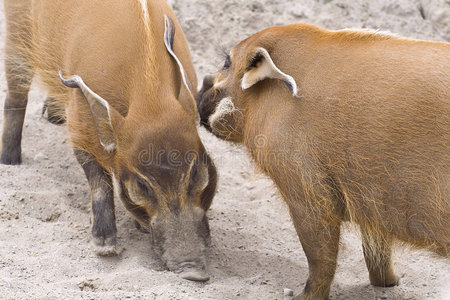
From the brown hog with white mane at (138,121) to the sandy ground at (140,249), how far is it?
231 millimetres

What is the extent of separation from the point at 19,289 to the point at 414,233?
222cm

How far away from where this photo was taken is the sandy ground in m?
4.23

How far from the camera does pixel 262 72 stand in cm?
426

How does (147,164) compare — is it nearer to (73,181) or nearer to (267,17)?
Answer: (73,181)

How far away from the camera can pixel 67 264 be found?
14.8 feet

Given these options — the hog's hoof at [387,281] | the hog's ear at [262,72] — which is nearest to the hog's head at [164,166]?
the hog's ear at [262,72]

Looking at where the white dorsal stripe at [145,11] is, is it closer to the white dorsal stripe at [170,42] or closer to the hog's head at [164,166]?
the white dorsal stripe at [170,42]

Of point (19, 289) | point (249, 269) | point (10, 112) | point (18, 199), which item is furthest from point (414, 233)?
point (10, 112)

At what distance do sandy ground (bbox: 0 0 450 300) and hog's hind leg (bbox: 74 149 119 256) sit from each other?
11 cm

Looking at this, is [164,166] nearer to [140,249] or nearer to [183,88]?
[183,88]

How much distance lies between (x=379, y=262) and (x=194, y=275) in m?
1.22

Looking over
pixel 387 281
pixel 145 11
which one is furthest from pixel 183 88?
pixel 387 281

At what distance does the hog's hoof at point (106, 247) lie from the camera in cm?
472

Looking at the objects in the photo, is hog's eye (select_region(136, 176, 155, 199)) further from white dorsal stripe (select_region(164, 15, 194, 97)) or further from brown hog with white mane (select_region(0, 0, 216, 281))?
white dorsal stripe (select_region(164, 15, 194, 97))
